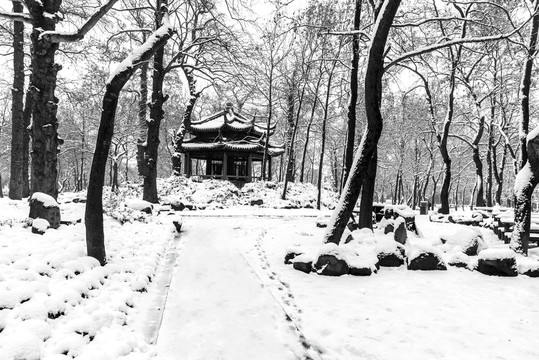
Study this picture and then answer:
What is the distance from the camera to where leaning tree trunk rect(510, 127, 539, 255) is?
7.80 meters

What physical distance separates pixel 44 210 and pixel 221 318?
5.57 meters

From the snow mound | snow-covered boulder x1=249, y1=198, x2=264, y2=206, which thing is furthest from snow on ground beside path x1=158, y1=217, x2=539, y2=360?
snow-covered boulder x1=249, y1=198, x2=264, y2=206

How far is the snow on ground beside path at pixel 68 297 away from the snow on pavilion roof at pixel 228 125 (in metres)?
23.5

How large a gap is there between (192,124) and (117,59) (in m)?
10.8

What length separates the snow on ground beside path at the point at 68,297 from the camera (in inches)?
120

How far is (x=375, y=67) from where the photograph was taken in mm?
7188

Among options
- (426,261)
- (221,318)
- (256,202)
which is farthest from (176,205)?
(221,318)

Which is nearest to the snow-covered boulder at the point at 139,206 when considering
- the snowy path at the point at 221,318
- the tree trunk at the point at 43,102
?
the tree trunk at the point at 43,102

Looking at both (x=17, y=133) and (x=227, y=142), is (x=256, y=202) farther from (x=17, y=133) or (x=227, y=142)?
(x=17, y=133)

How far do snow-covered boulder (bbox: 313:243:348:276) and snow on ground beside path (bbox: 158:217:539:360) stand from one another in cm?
17

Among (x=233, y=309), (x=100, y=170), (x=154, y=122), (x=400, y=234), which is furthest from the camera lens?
(x=154, y=122)

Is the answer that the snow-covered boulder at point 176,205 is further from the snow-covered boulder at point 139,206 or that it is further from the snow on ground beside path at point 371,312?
the snow on ground beside path at point 371,312

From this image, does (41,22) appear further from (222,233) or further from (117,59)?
(117,59)

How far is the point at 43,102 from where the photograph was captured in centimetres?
820
